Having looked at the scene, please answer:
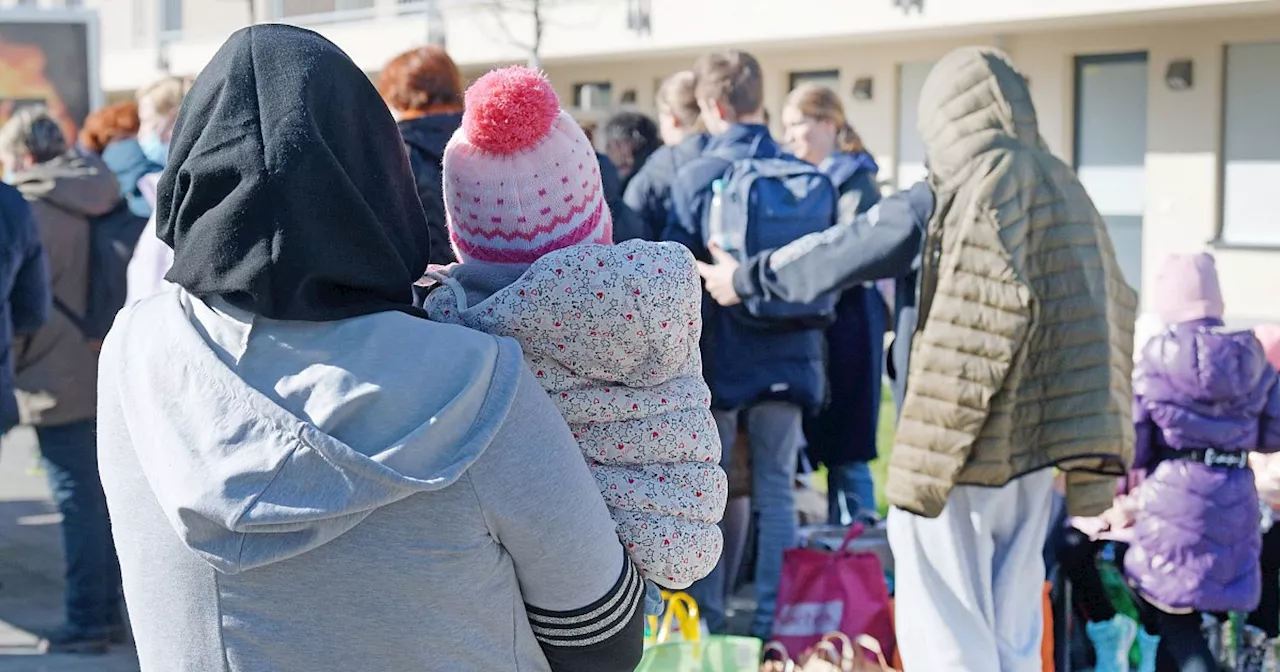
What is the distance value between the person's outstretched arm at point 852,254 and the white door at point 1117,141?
47.5ft

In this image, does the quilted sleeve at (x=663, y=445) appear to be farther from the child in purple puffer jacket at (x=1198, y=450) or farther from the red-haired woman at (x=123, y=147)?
the red-haired woman at (x=123, y=147)

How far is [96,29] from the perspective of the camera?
920 centimetres

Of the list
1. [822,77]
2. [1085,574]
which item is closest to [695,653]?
[1085,574]

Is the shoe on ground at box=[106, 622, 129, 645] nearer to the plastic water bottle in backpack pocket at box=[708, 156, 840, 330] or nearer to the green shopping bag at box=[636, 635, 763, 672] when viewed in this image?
the plastic water bottle in backpack pocket at box=[708, 156, 840, 330]

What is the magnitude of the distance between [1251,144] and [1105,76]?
2.08 meters

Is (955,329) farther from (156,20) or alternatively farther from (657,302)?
(156,20)

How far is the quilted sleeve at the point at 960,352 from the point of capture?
13.6 ft

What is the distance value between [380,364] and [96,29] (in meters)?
8.24

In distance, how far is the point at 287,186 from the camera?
169 centimetres

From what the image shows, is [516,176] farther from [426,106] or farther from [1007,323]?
[426,106]

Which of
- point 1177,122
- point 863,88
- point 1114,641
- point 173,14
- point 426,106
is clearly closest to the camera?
point 426,106

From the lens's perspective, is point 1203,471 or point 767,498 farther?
point 767,498

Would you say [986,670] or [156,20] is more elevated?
[156,20]

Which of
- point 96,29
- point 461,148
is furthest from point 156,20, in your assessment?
point 461,148
